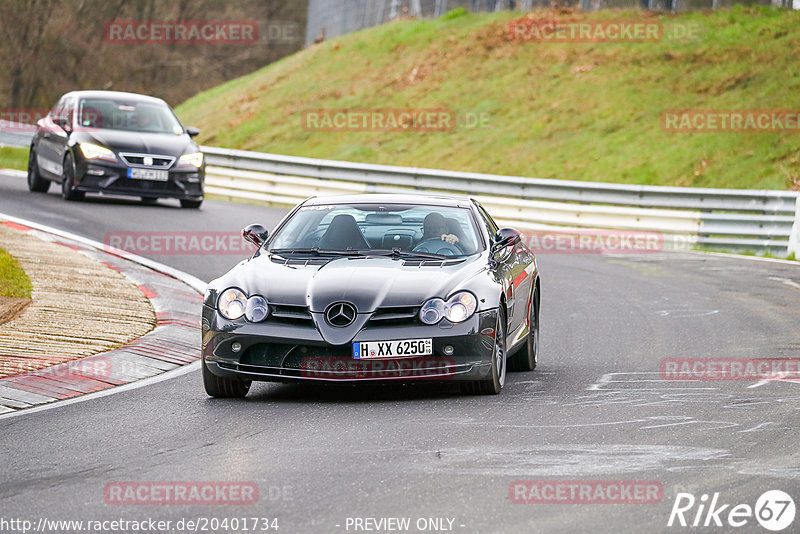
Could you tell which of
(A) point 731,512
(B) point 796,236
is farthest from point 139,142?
(A) point 731,512

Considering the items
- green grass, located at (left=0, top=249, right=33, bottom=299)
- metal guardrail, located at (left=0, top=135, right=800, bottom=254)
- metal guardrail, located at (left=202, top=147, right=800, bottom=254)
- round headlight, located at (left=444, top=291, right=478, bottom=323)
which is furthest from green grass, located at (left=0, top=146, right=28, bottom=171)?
round headlight, located at (left=444, top=291, right=478, bottom=323)

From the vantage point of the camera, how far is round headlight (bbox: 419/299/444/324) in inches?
339

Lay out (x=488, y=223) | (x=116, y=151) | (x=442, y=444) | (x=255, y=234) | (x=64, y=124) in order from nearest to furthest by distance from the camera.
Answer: (x=442, y=444)
(x=255, y=234)
(x=488, y=223)
(x=116, y=151)
(x=64, y=124)

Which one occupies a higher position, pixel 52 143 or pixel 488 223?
pixel 52 143

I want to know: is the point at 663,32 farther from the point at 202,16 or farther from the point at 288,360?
the point at 202,16

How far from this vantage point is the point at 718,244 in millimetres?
21734

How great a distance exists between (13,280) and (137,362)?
10.3 feet

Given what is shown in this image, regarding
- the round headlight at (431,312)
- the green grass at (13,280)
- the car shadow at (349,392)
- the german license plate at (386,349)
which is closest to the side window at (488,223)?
the car shadow at (349,392)

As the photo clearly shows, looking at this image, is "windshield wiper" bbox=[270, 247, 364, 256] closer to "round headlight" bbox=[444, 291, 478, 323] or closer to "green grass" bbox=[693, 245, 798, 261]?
"round headlight" bbox=[444, 291, 478, 323]

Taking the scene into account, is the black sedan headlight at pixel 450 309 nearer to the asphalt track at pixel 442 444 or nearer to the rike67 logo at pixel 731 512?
the asphalt track at pixel 442 444

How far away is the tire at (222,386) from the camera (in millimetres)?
8938

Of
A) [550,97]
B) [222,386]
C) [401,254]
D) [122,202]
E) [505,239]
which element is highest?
[550,97]

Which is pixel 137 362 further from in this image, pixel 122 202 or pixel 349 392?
pixel 122 202

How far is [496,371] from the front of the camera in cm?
898
